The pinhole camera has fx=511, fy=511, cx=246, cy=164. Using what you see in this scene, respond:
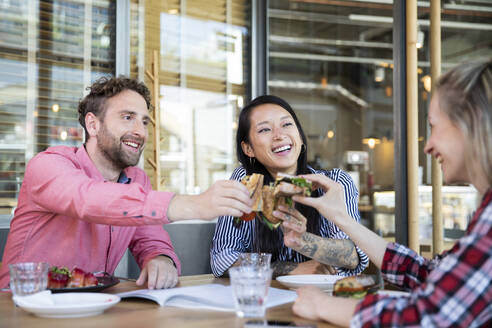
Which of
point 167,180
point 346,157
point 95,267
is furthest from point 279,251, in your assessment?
point 346,157

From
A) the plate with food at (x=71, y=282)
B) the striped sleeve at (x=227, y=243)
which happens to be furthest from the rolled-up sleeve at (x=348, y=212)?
the plate with food at (x=71, y=282)

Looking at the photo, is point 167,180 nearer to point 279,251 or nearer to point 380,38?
point 279,251

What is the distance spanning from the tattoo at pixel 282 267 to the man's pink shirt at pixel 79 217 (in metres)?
0.40

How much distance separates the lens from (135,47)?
13.2 feet

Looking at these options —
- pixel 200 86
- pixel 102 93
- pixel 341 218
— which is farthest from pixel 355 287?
pixel 200 86

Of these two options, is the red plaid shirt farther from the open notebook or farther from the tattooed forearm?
the tattooed forearm

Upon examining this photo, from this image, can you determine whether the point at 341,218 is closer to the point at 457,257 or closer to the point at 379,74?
the point at 457,257

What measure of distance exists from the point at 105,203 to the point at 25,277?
12.7 inches

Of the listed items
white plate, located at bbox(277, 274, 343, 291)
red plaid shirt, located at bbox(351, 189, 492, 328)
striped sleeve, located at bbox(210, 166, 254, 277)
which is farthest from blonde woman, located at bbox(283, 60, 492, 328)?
striped sleeve, located at bbox(210, 166, 254, 277)

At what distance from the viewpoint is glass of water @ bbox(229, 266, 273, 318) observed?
45.2 inches

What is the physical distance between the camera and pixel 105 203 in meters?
1.51

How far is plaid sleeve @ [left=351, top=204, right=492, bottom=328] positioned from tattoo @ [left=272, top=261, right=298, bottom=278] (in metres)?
1.07

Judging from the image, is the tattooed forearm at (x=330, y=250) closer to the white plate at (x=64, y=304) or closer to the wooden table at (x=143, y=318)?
the wooden table at (x=143, y=318)

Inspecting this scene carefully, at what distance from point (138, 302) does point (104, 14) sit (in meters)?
3.08
